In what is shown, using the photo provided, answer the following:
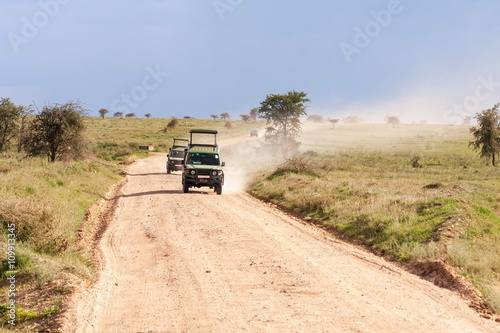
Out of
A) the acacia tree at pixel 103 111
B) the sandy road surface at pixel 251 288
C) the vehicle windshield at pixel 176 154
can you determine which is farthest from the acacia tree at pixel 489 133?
the acacia tree at pixel 103 111

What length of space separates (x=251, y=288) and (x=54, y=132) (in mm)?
23326

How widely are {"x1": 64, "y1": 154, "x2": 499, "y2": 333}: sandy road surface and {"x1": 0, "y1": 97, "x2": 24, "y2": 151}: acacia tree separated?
2994 cm

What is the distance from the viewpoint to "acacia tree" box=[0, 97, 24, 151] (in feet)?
120

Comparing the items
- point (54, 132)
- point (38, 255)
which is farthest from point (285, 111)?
point (38, 255)

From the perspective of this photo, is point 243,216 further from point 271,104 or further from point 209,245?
point 271,104

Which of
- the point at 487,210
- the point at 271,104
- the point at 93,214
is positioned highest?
the point at 271,104

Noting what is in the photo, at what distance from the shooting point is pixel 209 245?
1048 cm

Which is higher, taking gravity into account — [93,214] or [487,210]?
[487,210]

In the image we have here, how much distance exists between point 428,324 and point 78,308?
5.34 m

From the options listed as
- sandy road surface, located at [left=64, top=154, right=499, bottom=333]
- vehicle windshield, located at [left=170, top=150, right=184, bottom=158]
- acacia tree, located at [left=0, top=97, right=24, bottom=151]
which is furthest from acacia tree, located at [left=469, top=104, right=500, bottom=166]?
acacia tree, located at [left=0, top=97, right=24, bottom=151]

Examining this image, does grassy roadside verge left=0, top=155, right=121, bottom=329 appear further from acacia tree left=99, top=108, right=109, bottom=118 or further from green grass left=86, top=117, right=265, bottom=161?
acacia tree left=99, top=108, right=109, bottom=118

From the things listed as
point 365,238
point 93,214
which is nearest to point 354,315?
point 365,238

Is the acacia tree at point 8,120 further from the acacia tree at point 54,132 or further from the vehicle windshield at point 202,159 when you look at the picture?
the vehicle windshield at point 202,159

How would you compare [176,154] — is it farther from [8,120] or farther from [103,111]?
[103,111]
